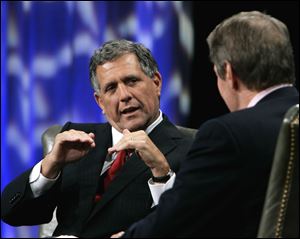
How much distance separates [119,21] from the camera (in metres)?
4.21

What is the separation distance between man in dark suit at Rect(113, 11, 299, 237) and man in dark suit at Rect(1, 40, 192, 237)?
46 centimetres

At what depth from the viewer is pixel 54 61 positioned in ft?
13.6

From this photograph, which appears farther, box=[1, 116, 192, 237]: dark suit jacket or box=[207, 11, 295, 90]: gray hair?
box=[1, 116, 192, 237]: dark suit jacket

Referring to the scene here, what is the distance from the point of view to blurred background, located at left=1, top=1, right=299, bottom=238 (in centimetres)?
411

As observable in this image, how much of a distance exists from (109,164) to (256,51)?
0.90 m

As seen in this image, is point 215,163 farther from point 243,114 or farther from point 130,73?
point 130,73

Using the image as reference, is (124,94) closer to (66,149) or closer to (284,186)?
(66,149)

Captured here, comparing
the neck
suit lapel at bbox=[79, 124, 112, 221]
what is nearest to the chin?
suit lapel at bbox=[79, 124, 112, 221]

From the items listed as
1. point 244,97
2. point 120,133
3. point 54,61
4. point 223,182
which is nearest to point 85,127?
point 120,133

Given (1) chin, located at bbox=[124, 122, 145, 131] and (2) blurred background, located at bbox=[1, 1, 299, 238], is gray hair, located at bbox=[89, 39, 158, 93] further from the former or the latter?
(2) blurred background, located at bbox=[1, 1, 299, 238]

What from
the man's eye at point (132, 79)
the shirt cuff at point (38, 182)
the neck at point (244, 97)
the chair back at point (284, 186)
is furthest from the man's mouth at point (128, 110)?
the chair back at point (284, 186)

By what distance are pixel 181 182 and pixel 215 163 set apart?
3.9 inches

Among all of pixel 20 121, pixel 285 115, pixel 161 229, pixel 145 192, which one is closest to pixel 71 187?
pixel 145 192

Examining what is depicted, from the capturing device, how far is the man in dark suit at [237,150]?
1586 mm
